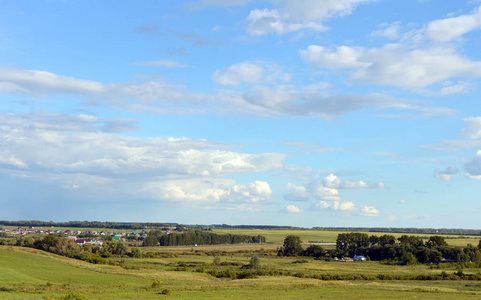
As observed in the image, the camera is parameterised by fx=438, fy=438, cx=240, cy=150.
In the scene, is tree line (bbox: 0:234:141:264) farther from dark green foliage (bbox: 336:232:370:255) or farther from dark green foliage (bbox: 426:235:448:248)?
dark green foliage (bbox: 426:235:448:248)

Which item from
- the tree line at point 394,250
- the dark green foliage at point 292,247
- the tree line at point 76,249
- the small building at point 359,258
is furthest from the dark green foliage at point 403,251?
Answer: the tree line at point 76,249

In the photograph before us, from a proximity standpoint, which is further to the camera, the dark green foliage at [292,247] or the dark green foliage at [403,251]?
the dark green foliage at [292,247]

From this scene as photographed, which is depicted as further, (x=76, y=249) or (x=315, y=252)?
(x=315, y=252)

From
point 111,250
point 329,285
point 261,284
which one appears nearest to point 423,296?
point 329,285

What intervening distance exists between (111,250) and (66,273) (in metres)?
77.3

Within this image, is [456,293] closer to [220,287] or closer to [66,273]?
[220,287]

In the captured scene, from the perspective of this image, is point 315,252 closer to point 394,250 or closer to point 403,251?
point 394,250

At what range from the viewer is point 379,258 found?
5487 inches

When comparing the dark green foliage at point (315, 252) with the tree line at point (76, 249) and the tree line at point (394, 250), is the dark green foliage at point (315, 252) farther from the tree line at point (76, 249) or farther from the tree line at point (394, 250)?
the tree line at point (76, 249)

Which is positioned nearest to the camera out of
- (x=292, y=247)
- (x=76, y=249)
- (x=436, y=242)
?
(x=76, y=249)

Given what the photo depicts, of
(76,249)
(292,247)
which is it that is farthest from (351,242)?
(76,249)

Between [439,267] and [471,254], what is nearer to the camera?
[439,267]

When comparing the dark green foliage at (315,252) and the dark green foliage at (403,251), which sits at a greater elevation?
the dark green foliage at (403,251)

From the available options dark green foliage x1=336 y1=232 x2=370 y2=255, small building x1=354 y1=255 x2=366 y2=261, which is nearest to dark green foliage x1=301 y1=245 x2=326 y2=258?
dark green foliage x1=336 y1=232 x2=370 y2=255
